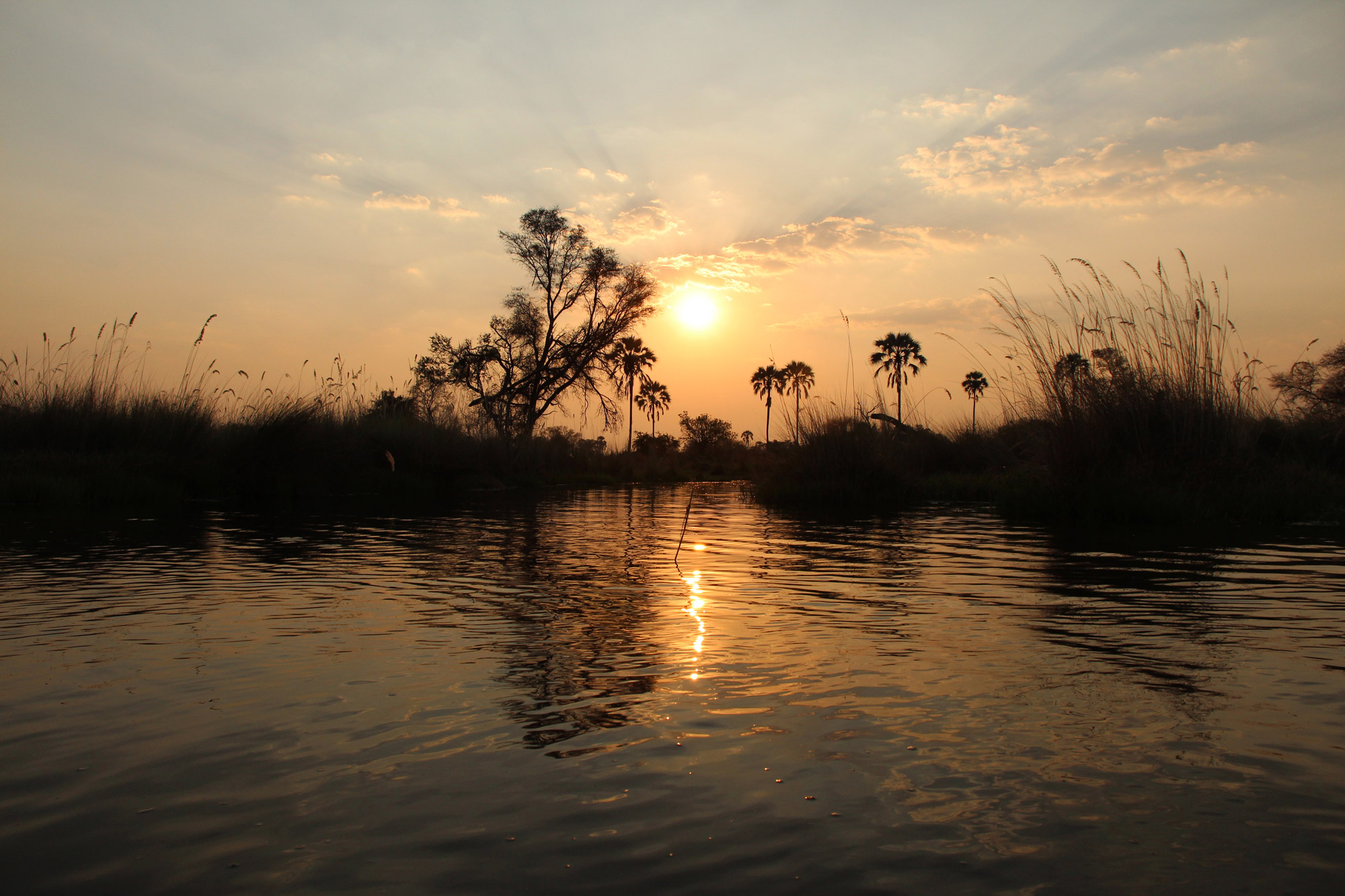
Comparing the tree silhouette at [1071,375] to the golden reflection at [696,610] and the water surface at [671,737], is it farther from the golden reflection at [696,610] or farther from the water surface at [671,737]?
the golden reflection at [696,610]

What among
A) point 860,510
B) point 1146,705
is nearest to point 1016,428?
point 860,510

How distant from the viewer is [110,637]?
12.6 feet

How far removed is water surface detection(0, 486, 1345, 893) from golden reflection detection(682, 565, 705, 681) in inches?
1.4

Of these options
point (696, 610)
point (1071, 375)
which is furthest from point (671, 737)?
point (1071, 375)

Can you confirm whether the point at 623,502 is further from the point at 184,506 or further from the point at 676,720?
the point at 676,720

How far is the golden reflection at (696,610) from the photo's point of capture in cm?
357

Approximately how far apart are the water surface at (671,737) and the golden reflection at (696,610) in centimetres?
4

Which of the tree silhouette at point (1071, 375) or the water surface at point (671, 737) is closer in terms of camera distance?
the water surface at point (671, 737)

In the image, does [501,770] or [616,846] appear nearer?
[616,846]

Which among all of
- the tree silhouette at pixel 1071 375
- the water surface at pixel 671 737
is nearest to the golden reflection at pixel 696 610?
the water surface at pixel 671 737

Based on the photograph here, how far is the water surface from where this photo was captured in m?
1.77

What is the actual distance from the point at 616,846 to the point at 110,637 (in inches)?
130

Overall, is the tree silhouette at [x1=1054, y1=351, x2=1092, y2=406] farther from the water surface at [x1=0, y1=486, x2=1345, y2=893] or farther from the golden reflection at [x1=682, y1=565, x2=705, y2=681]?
the golden reflection at [x1=682, y1=565, x2=705, y2=681]

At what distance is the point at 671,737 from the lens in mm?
2555
